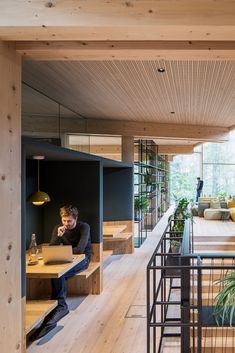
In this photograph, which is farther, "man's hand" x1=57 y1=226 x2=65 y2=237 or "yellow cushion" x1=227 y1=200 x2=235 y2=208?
"yellow cushion" x1=227 y1=200 x2=235 y2=208

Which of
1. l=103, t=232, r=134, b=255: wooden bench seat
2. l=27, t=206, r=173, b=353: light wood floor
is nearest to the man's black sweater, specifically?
l=27, t=206, r=173, b=353: light wood floor

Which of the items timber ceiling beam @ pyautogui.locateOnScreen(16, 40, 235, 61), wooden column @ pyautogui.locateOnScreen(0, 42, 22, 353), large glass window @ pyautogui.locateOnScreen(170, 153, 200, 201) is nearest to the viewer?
wooden column @ pyautogui.locateOnScreen(0, 42, 22, 353)

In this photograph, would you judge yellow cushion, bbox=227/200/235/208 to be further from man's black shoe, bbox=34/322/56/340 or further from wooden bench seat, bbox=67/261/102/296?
man's black shoe, bbox=34/322/56/340

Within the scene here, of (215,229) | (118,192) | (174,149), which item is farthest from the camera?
(174,149)

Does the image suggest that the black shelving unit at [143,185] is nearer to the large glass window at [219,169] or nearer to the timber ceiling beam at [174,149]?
the timber ceiling beam at [174,149]

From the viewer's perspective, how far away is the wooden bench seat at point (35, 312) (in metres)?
3.26

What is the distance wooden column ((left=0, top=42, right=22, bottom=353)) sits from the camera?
246 cm

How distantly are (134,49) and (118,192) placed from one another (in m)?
5.96

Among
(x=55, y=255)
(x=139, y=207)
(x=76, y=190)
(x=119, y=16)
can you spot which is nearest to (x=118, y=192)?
(x=139, y=207)

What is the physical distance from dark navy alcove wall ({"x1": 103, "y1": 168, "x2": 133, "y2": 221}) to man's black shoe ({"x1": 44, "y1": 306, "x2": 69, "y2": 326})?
13.0 feet

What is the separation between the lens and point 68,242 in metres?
4.91

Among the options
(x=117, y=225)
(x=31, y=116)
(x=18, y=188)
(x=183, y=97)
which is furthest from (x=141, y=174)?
(x=18, y=188)

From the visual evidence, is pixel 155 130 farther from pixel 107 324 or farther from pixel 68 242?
pixel 107 324

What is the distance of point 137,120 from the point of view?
8.16 meters
